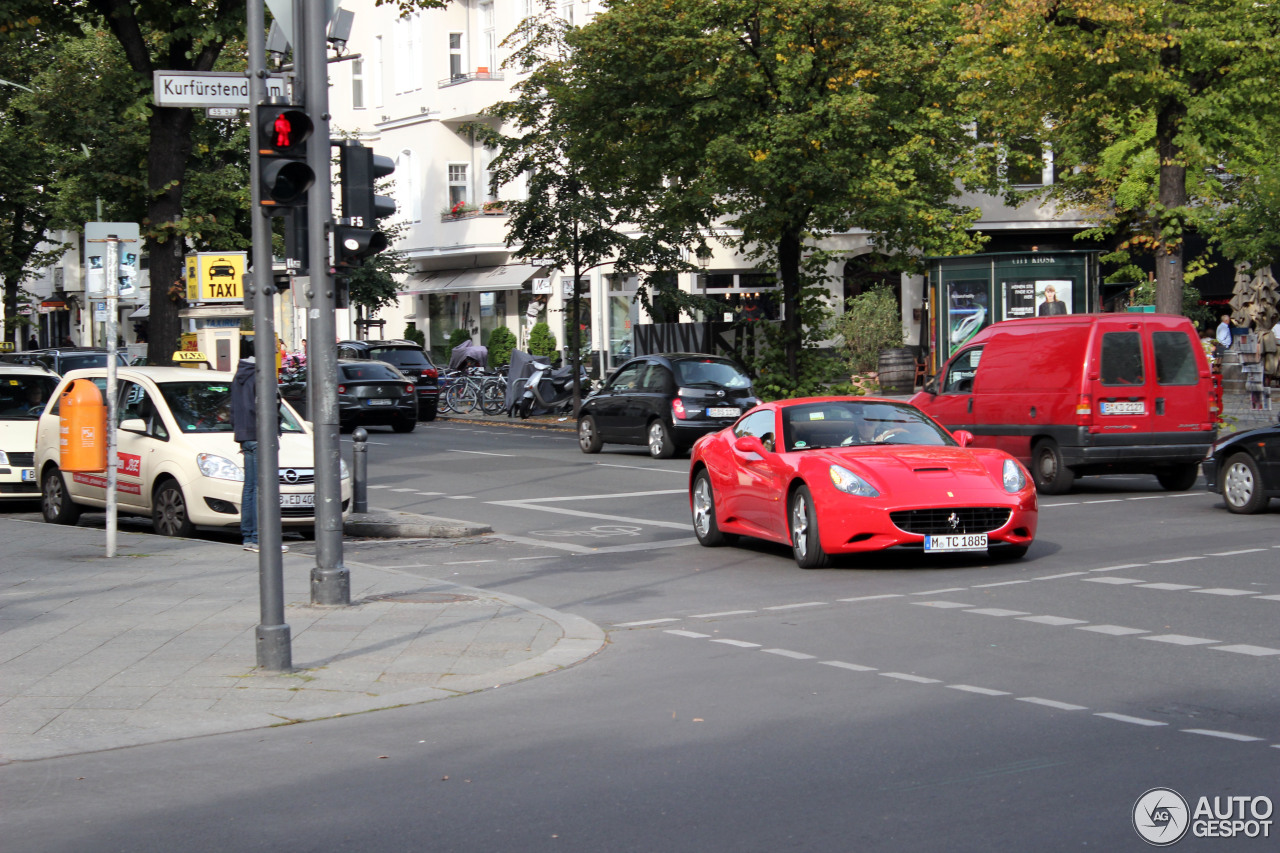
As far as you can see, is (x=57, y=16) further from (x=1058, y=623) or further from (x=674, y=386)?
(x=1058, y=623)

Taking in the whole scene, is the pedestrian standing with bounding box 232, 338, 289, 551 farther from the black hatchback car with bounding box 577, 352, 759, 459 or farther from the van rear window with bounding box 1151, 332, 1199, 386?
the black hatchback car with bounding box 577, 352, 759, 459

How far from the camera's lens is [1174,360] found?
1877 cm

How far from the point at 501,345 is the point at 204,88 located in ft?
144

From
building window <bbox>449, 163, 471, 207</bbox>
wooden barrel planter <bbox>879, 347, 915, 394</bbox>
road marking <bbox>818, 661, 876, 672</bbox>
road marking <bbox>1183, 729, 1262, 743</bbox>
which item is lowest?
road marking <bbox>818, 661, 876, 672</bbox>

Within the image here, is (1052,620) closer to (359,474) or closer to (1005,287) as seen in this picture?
(359,474)

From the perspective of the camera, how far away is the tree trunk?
2306 cm

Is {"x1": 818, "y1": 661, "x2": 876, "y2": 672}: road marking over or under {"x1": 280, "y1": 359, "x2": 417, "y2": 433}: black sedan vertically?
under

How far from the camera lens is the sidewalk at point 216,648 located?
7.60 m

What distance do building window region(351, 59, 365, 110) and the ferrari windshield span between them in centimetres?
5149

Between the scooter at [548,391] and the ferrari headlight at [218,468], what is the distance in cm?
2267

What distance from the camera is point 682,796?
232 inches

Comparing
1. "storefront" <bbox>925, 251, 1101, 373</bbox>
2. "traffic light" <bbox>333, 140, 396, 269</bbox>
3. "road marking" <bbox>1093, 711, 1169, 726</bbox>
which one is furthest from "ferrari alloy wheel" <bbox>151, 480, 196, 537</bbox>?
"storefront" <bbox>925, 251, 1101, 373</bbox>

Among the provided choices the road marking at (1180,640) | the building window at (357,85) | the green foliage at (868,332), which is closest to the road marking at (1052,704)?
the road marking at (1180,640)

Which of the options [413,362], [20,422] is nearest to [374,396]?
[413,362]
